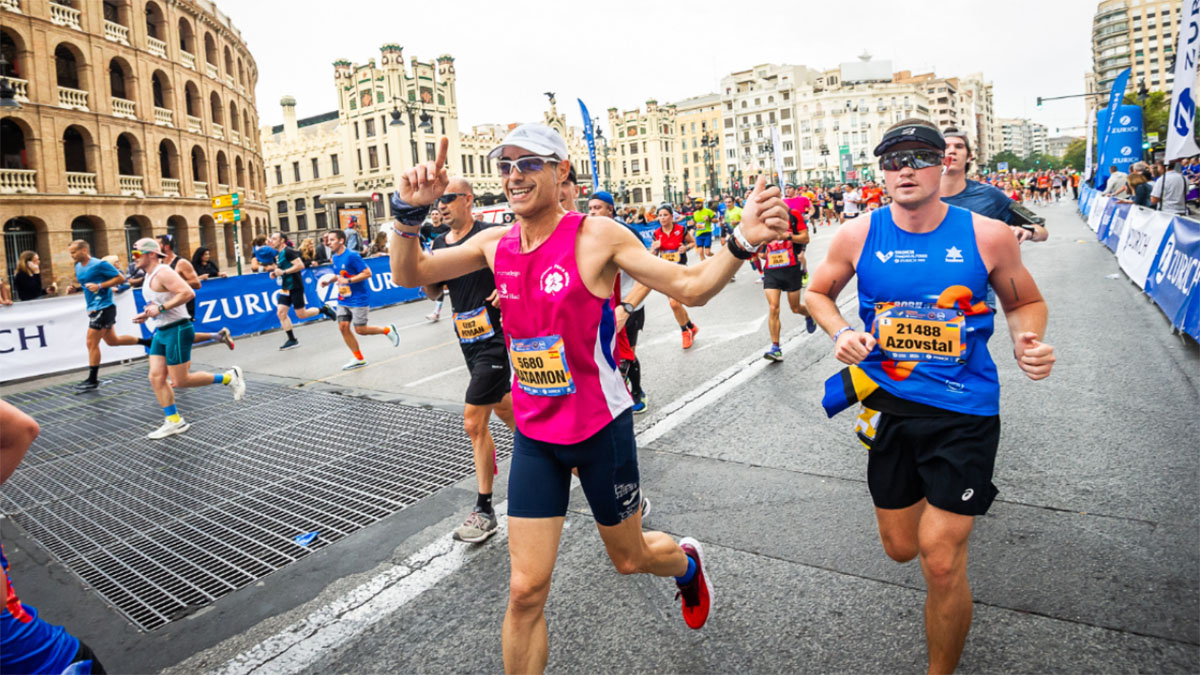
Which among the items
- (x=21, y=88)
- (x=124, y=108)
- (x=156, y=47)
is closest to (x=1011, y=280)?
(x=21, y=88)

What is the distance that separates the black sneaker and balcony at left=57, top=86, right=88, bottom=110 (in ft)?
84.5

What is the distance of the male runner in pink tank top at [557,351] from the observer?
2762 mm

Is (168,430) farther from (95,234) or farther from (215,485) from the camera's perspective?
(95,234)

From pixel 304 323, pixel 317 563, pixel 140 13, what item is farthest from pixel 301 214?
pixel 317 563

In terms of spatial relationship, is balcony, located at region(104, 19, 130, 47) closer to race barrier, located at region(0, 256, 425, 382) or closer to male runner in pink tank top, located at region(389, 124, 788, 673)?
race barrier, located at region(0, 256, 425, 382)

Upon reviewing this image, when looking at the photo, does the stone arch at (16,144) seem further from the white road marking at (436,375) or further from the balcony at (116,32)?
the white road marking at (436,375)

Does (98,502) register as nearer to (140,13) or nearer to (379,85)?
(140,13)

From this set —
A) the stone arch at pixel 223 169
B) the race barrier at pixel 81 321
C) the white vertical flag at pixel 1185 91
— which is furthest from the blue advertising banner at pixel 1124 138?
the stone arch at pixel 223 169

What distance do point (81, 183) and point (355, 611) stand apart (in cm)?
3501

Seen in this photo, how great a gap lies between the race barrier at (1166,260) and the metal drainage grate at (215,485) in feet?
25.8

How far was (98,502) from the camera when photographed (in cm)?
582

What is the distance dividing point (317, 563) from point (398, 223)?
2.30 meters

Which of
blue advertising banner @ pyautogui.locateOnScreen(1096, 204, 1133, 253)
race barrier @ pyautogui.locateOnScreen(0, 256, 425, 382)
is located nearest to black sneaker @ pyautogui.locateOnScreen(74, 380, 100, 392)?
race barrier @ pyautogui.locateOnScreen(0, 256, 425, 382)

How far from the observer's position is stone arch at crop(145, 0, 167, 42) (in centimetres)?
3641
